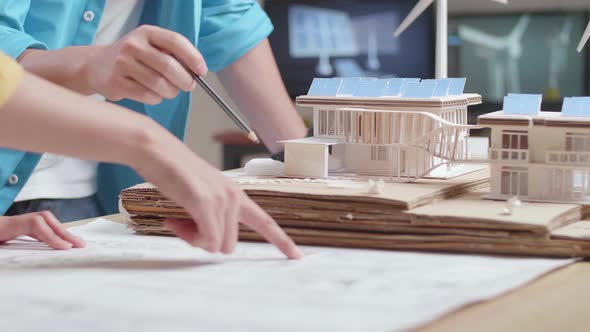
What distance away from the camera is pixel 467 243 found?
29.7 inches

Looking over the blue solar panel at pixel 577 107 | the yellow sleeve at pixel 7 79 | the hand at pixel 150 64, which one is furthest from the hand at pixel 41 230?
the blue solar panel at pixel 577 107

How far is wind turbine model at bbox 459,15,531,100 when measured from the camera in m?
2.73

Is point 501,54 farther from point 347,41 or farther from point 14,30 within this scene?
point 14,30

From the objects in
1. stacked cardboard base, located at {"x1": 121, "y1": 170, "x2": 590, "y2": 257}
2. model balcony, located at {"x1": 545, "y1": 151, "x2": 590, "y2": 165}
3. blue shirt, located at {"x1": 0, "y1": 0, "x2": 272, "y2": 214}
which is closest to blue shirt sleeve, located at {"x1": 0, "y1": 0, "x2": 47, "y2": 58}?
blue shirt, located at {"x1": 0, "y1": 0, "x2": 272, "y2": 214}

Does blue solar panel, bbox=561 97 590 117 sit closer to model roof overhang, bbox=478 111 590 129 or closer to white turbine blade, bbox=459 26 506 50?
model roof overhang, bbox=478 111 590 129

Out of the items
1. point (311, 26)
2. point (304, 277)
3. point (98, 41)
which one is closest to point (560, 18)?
point (311, 26)

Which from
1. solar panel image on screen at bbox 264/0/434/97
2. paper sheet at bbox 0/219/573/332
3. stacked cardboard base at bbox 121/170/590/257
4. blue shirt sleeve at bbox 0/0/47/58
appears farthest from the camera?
solar panel image on screen at bbox 264/0/434/97

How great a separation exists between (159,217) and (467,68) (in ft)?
6.83

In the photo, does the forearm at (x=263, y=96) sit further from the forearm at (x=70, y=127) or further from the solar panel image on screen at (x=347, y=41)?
the solar panel image on screen at (x=347, y=41)

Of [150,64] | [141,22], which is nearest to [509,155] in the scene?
[150,64]

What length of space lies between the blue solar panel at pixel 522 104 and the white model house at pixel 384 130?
50 mm

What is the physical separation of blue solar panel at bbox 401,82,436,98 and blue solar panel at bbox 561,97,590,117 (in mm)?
142

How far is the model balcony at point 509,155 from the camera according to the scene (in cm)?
82

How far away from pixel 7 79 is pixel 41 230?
277 millimetres
